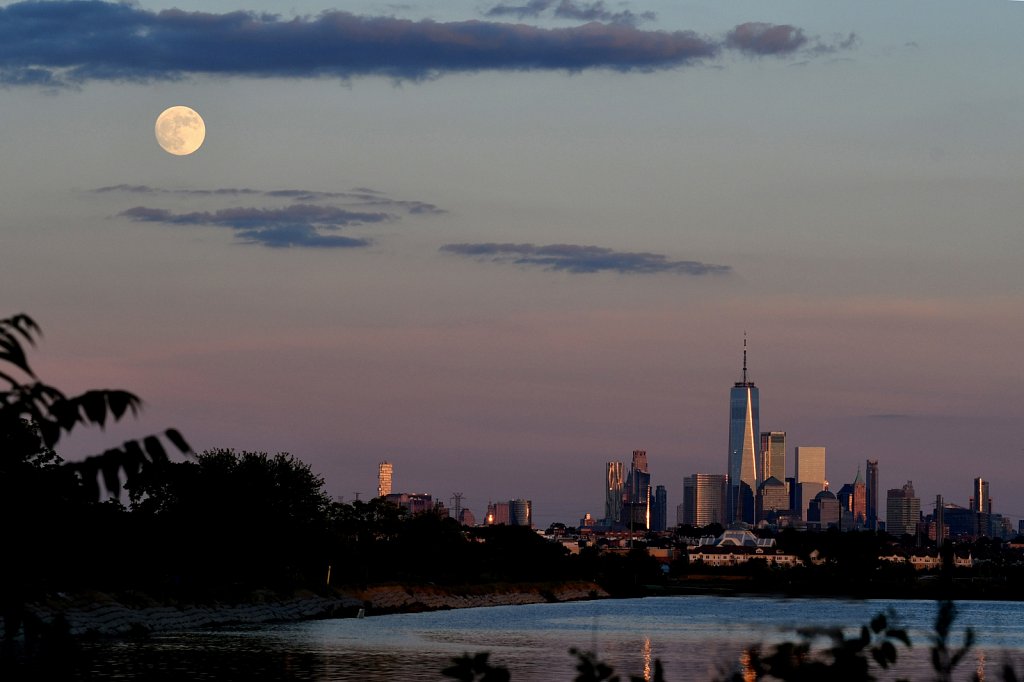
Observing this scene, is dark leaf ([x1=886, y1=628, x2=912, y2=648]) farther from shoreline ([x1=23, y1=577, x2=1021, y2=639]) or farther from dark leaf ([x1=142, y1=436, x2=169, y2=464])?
shoreline ([x1=23, y1=577, x2=1021, y2=639])

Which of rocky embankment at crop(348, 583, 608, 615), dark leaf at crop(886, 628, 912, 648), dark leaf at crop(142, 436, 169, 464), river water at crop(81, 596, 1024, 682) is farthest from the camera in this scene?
rocky embankment at crop(348, 583, 608, 615)

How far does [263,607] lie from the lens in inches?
2884

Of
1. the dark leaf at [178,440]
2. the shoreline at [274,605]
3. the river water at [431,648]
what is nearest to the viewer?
the dark leaf at [178,440]

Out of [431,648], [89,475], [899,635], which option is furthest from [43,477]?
[431,648]

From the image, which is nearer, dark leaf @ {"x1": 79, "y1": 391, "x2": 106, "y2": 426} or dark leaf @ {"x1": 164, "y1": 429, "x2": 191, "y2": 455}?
dark leaf @ {"x1": 164, "y1": 429, "x2": 191, "y2": 455}

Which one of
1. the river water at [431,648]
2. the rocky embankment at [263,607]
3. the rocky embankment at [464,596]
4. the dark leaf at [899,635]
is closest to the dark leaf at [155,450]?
the dark leaf at [899,635]

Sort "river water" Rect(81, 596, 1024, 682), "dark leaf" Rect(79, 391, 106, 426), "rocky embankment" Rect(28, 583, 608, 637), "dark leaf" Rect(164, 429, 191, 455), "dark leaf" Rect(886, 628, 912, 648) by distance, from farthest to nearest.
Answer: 1. "rocky embankment" Rect(28, 583, 608, 637)
2. "river water" Rect(81, 596, 1024, 682)
3. "dark leaf" Rect(886, 628, 912, 648)
4. "dark leaf" Rect(79, 391, 106, 426)
5. "dark leaf" Rect(164, 429, 191, 455)

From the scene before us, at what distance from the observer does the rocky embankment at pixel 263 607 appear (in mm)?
55250

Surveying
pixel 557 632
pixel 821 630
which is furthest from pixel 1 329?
pixel 557 632

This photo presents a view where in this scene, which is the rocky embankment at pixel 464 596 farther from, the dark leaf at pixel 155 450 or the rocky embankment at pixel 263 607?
the dark leaf at pixel 155 450

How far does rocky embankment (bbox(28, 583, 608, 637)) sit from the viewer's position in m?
55.2

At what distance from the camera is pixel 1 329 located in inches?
195

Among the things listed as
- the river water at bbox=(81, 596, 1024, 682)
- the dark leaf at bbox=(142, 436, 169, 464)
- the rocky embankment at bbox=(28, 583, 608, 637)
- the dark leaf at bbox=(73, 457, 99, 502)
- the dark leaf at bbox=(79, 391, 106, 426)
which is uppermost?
the dark leaf at bbox=(79, 391, 106, 426)

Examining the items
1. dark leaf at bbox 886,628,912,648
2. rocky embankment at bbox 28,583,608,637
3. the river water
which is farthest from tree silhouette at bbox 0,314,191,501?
rocky embankment at bbox 28,583,608,637
